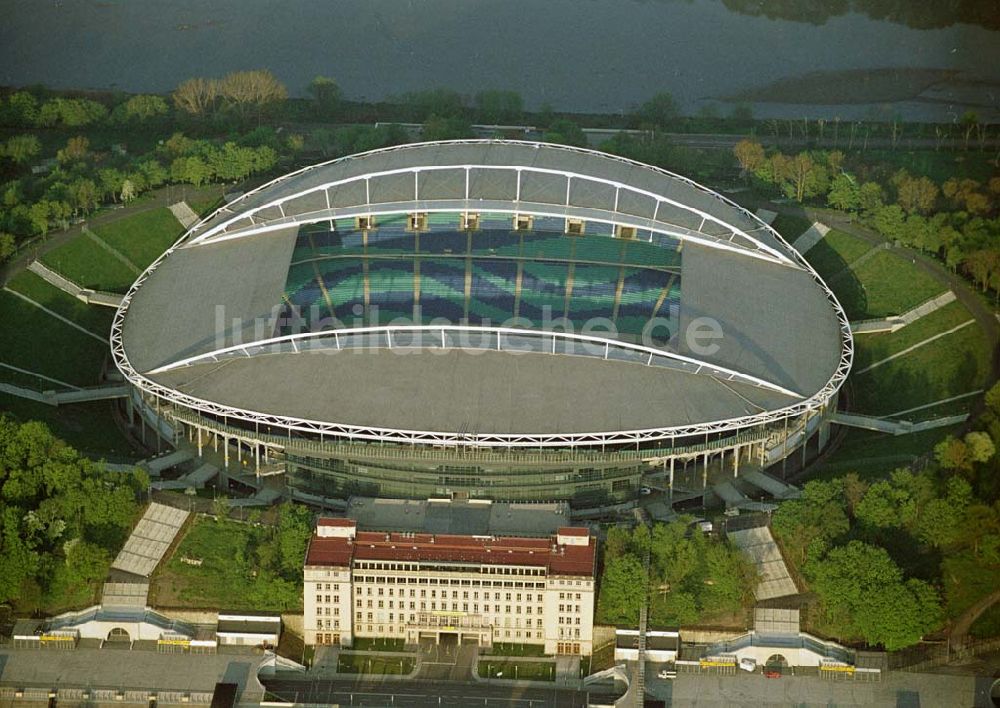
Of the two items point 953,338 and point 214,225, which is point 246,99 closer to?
point 214,225

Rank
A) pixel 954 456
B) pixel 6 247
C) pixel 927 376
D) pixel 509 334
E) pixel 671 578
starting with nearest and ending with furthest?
pixel 671 578, pixel 954 456, pixel 509 334, pixel 927 376, pixel 6 247

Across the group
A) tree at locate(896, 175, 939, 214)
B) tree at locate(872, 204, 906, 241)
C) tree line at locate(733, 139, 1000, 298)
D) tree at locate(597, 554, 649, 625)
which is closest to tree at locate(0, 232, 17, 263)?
tree line at locate(733, 139, 1000, 298)

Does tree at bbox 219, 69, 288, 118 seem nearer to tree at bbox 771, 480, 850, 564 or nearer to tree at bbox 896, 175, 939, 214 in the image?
tree at bbox 896, 175, 939, 214

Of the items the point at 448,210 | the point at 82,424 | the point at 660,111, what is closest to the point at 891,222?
the point at 660,111

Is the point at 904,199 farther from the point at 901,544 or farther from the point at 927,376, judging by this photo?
the point at 901,544

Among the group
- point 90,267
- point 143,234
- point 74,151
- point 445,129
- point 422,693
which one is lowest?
point 422,693

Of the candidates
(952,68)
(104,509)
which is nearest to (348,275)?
(104,509)

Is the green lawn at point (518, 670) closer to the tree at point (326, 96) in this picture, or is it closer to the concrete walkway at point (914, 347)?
the concrete walkway at point (914, 347)
